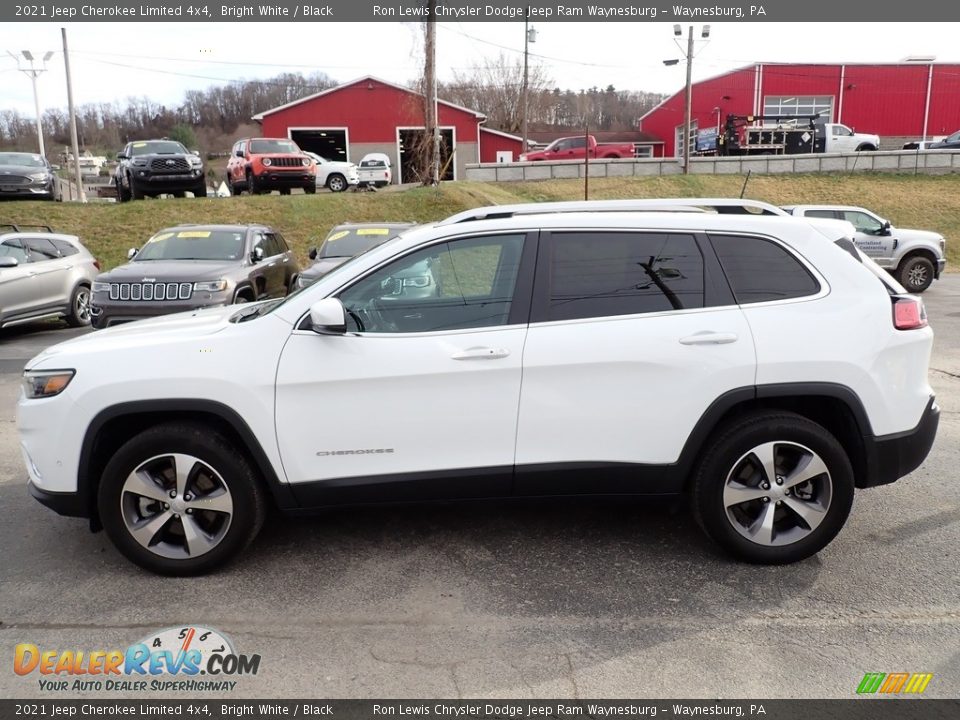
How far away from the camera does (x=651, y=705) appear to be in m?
2.74

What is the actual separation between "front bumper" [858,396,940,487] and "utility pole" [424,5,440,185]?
64.2ft

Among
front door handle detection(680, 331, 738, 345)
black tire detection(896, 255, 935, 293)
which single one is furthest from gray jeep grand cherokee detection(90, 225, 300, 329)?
black tire detection(896, 255, 935, 293)

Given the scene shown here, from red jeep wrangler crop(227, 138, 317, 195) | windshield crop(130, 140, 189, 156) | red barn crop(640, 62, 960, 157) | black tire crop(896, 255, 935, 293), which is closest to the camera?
black tire crop(896, 255, 935, 293)

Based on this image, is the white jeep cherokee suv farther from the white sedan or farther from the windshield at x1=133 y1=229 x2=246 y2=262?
the white sedan

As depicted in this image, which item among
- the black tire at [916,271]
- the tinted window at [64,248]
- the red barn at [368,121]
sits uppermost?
the red barn at [368,121]

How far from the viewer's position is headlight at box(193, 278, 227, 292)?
8.99 m

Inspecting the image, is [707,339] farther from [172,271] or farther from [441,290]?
[172,271]

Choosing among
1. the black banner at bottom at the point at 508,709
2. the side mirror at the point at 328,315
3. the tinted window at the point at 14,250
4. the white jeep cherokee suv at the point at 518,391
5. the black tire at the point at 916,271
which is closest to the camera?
the black banner at bottom at the point at 508,709

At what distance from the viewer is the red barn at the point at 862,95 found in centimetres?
4509

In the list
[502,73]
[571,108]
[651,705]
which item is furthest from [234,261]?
[571,108]

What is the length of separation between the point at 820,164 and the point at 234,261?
1026 inches

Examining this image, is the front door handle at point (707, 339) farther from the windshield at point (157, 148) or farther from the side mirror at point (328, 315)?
the windshield at point (157, 148)

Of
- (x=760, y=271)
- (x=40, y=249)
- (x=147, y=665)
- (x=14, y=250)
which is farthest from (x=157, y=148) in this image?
(x=760, y=271)

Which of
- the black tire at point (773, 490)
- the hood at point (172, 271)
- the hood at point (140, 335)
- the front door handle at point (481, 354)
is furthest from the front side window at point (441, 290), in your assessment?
the hood at point (172, 271)
